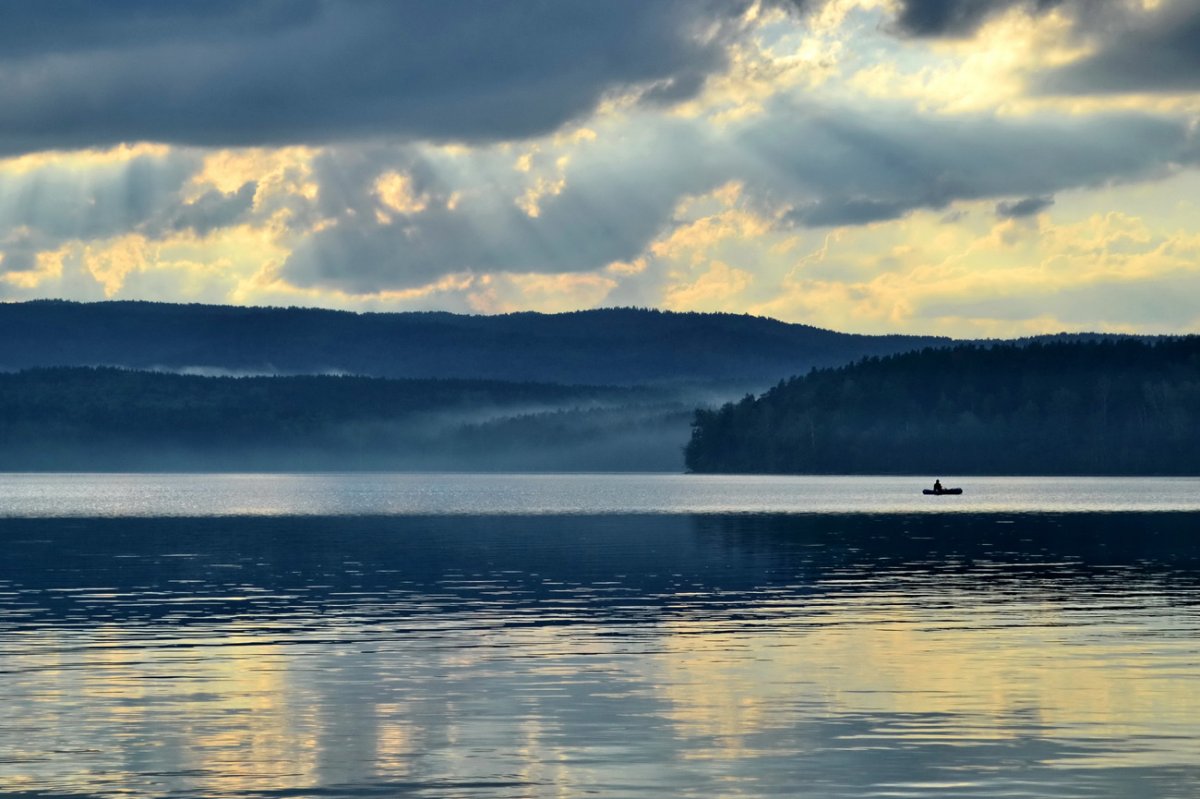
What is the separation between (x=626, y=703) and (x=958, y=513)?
149 m

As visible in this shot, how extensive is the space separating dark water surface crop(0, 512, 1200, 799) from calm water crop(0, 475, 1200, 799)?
127 millimetres

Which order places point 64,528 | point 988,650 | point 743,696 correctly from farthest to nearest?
point 64,528 < point 988,650 < point 743,696

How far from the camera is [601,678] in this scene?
46.7m

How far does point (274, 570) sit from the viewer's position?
9288 cm

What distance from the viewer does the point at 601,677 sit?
46.9m

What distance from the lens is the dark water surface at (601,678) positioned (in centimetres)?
3331

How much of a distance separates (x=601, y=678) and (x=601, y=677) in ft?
0.72

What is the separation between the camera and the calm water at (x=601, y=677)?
3334 cm

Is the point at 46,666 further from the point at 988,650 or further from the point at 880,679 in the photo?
the point at 988,650

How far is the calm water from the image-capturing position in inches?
1313

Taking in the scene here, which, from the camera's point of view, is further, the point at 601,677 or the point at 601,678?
the point at 601,677

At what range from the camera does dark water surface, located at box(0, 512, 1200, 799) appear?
33.3 m

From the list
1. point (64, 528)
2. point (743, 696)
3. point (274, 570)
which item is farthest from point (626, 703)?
point (64, 528)

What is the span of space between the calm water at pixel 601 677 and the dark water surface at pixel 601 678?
5.0 inches
